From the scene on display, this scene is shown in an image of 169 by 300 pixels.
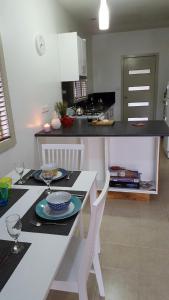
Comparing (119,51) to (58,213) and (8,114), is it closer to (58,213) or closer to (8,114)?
(8,114)

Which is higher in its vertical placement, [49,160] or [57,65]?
[57,65]

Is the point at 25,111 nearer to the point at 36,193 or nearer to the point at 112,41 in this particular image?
the point at 36,193

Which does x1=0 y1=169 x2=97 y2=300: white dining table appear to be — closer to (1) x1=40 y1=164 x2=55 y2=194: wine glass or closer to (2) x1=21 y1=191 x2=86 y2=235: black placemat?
(2) x1=21 y1=191 x2=86 y2=235: black placemat

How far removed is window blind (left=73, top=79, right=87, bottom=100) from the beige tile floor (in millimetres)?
2099

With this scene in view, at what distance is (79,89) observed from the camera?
13.7 feet

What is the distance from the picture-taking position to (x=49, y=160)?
215 cm

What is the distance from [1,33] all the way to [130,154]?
185cm

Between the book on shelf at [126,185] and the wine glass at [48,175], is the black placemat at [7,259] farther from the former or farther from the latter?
the book on shelf at [126,185]

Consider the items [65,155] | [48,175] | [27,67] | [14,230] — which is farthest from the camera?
[27,67]

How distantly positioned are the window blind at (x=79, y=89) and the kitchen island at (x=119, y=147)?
1232 mm

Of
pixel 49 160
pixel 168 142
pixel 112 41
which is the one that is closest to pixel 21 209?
pixel 49 160

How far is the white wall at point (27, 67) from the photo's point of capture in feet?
6.56

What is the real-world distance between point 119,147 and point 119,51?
11.6 feet

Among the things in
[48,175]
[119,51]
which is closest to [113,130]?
[48,175]
